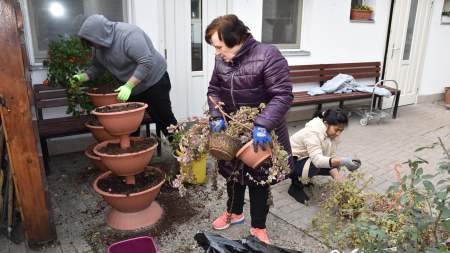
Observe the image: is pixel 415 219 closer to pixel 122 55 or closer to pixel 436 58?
pixel 122 55

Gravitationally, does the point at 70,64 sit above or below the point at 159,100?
above

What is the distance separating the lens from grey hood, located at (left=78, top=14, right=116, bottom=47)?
3055 millimetres

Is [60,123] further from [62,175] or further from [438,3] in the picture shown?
[438,3]

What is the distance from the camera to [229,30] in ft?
7.29

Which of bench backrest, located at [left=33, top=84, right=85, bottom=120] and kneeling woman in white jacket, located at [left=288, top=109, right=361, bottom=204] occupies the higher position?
bench backrest, located at [left=33, top=84, right=85, bottom=120]

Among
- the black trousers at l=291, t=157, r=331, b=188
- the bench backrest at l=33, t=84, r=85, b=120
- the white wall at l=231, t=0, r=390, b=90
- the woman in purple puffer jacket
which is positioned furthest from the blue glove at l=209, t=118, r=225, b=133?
the white wall at l=231, t=0, r=390, b=90

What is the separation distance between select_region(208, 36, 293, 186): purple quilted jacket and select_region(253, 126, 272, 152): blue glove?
3cm

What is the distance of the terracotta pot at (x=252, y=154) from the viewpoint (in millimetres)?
2199

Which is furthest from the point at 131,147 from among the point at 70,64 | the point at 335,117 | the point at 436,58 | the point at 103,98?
the point at 436,58

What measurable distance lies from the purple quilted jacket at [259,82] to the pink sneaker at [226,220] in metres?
0.69

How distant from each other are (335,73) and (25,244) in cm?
520

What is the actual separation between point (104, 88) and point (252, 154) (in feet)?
5.96

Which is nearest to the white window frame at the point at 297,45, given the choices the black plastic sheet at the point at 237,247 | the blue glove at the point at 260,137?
the blue glove at the point at 260,137

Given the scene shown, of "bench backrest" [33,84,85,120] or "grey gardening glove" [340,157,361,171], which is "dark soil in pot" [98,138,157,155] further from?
"grey gardening glove" [340,157,361,171]
